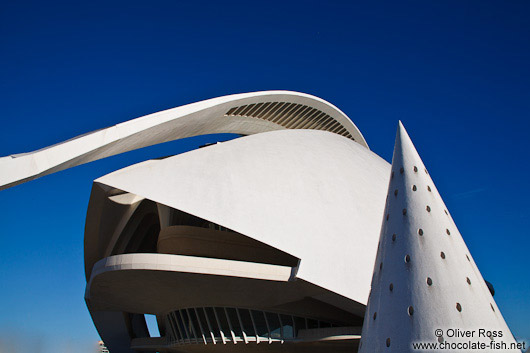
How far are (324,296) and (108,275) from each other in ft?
22.2

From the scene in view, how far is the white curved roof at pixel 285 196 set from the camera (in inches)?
520

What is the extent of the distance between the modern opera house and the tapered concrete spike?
6.92 m

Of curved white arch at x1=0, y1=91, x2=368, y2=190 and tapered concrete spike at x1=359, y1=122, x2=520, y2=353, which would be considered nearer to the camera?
tapered concrete spike at x1=359, y1=122, x2=520, y2=353

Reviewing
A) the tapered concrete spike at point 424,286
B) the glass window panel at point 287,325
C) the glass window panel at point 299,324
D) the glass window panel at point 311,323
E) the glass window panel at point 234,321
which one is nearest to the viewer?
the tapered concrete spike at point 424,286

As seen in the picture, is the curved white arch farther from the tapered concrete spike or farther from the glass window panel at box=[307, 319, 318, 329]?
the glass window panel at box=[307, 319, 318, 329]

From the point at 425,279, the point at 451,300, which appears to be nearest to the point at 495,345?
the point at 451,300

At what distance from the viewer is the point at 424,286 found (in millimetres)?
5414

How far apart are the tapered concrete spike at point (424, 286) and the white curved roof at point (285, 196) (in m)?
7.18

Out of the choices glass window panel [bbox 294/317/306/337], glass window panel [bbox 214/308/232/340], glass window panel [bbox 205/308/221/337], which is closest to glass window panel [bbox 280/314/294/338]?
glass window panel [bbox 294/317/306/337]

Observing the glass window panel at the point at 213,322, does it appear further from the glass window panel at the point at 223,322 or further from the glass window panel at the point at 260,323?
the glass window panel at the point at 260,323

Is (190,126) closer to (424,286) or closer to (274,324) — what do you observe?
(274,324)

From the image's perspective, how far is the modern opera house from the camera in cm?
1317

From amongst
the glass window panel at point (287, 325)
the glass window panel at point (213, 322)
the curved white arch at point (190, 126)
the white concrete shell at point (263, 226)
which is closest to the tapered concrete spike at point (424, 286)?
the curved white arch at point (190, 126)

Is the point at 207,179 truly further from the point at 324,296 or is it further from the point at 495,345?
the point at 495,345
